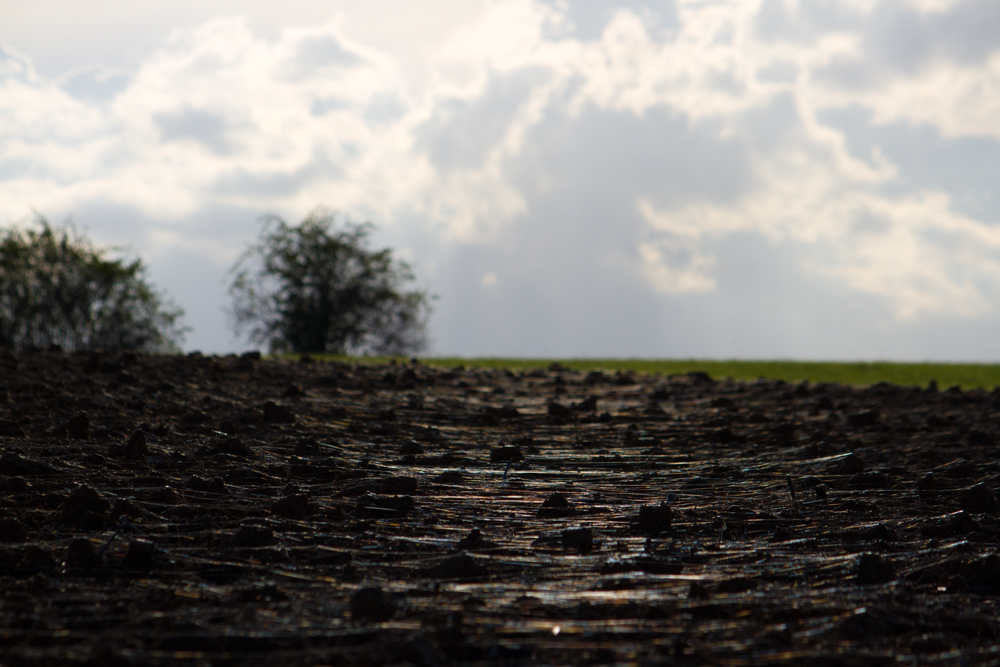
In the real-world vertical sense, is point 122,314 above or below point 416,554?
above

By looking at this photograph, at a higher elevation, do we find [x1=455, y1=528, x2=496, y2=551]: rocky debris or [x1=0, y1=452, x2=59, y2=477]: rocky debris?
[x1=0, y1=452, x2=59, y2=477]: rocky debris

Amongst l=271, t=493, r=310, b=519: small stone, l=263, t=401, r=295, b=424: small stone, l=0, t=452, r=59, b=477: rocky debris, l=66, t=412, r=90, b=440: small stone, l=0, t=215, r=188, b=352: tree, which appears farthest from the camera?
l=0, t=215, r=188, b=352: tree

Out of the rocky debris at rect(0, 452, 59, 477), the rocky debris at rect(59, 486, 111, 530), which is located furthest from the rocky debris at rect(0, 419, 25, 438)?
the rocky debris at rect(59, 486, 111, 530)

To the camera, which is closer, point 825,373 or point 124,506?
point 124,506

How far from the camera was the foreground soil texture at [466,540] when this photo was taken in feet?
6.98

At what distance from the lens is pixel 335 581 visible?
254cm

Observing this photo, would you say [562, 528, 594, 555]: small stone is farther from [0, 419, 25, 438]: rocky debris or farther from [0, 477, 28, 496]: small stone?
[0, 419, 25, 438]: rocky debris

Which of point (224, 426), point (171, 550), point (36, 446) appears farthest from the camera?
point (224, 426)

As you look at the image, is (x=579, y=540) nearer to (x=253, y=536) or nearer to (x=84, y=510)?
(x=253, y=536)

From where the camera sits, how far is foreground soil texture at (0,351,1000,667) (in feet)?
6.98

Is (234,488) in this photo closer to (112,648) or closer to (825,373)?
(112,648)

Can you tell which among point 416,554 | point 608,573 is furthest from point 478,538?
point 608,573

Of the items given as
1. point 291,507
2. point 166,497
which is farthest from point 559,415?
point 166,497

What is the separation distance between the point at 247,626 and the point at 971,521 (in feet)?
10.3
